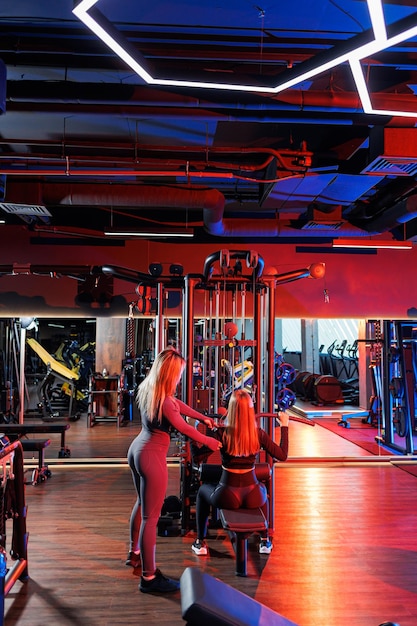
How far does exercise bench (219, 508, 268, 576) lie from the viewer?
11.6 feet

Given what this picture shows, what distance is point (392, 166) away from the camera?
5105mm

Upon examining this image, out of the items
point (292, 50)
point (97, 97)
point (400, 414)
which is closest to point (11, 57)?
point (97, 97)

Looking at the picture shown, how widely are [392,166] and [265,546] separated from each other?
399cm

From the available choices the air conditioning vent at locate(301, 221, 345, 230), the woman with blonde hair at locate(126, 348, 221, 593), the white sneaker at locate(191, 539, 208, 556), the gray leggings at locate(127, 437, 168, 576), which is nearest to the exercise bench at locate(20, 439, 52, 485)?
the white sneaker at locate(191, 539, 208, 556)

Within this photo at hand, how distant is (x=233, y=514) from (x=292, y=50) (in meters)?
3.94

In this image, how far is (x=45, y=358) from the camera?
10008mm

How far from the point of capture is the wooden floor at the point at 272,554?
3.30m

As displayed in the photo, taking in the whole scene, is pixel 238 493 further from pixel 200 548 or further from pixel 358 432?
pixel 358 432

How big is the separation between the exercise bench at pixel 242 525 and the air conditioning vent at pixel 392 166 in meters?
3.56

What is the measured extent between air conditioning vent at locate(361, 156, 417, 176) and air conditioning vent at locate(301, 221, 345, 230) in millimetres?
1645

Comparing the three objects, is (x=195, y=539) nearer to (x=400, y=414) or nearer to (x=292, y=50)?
(x=292, y=50)

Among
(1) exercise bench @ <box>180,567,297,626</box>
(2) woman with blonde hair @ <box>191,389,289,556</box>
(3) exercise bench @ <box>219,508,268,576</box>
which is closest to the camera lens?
(1) exercise bench @ <box>180,567,297,626</box>

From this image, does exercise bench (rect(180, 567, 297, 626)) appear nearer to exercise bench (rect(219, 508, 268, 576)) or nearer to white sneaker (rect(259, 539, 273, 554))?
exercise bench (rect(219, 508, 268, 576))

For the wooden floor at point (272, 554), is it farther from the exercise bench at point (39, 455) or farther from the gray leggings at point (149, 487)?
the gray leggings at point (149, 487)
